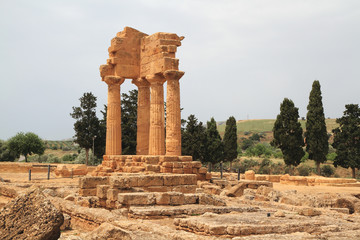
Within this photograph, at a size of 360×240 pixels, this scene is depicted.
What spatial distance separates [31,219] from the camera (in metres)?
6.53

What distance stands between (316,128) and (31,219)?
32.2 metres

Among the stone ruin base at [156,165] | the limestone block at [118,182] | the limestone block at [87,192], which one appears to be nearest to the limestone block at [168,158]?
the stone ruin base at [156,165]

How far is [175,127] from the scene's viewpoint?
19.7 metres

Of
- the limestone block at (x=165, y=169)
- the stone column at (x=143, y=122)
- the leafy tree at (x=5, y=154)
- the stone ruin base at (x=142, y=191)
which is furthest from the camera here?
the leafy tree at (x=5, y=154)

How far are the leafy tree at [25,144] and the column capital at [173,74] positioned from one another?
30208 mm

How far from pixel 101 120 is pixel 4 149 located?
14740mm

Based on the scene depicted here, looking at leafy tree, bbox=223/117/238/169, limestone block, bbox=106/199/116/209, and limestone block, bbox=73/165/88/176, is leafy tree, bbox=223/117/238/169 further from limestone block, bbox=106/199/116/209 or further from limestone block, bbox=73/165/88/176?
limestone block, bbox=106/199/116/209

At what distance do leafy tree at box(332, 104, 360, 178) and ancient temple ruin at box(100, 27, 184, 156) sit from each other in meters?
20.7

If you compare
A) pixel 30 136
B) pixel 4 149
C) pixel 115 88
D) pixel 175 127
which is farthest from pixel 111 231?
pixel 4 149

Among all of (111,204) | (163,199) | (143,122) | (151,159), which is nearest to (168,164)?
(151,159)

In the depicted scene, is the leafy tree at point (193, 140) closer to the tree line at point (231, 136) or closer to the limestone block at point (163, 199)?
the tree line at point (231, 136)

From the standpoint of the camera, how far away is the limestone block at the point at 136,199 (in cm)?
1049

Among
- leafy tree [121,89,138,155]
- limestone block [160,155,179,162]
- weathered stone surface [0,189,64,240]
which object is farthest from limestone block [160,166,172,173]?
leafy tree [121,89,138,155]

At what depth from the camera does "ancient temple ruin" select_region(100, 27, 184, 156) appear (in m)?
19.7
